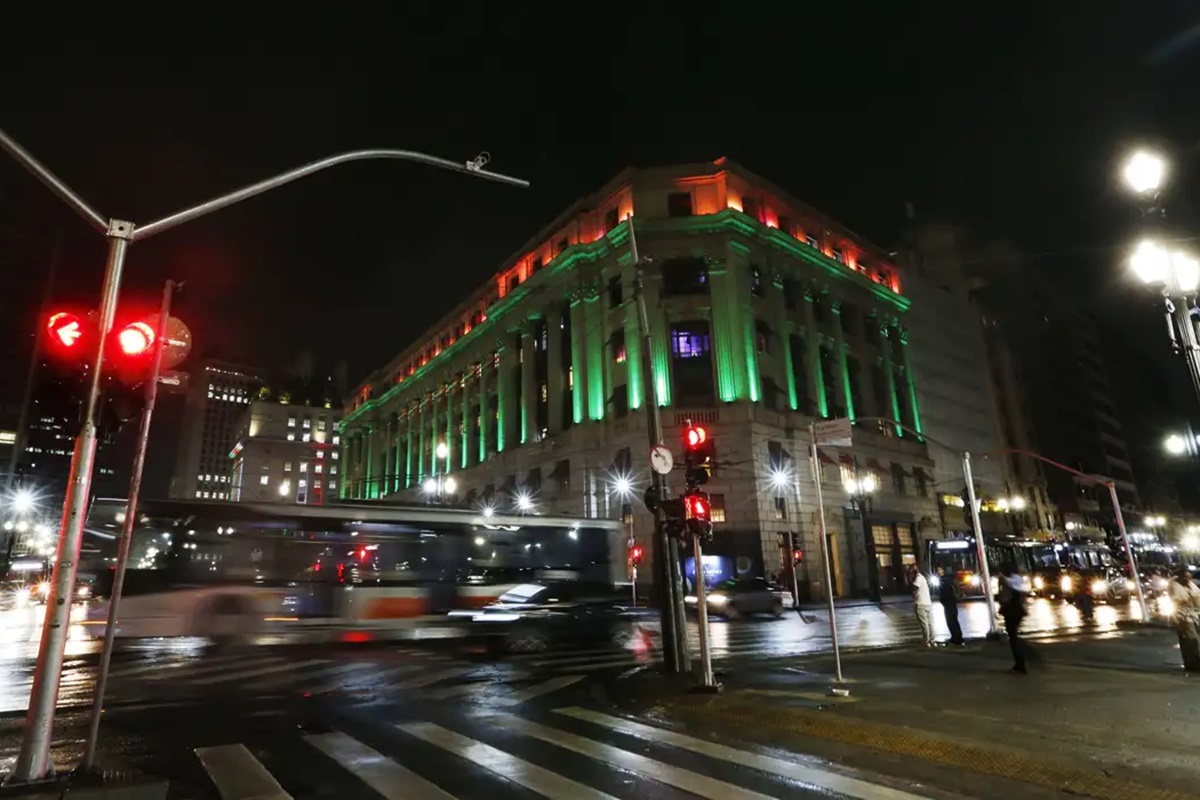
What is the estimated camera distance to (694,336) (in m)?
43.1

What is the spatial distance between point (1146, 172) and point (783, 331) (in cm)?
3574

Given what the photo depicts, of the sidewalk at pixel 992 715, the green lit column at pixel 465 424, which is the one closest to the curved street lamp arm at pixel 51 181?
the sidewalk at pixel 992 715

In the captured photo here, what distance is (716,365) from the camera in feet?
137

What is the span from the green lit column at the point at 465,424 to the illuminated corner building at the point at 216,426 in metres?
94.0

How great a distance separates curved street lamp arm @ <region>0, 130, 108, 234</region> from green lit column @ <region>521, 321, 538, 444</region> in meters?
43.9

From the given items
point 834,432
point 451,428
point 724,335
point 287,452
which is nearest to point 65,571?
point 834,432

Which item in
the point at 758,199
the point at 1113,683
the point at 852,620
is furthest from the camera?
the point at 758,199

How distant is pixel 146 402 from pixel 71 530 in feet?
4.43

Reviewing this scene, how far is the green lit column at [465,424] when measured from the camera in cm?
6191

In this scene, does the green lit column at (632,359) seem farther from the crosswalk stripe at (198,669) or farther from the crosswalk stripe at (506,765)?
the crosswalk stripe at (506,765)

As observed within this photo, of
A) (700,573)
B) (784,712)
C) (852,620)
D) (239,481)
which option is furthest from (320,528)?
(239,481)

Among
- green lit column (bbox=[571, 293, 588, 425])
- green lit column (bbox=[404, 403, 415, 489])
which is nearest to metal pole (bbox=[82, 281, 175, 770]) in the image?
green lit column (bbox=[571, 293, 588, 425])

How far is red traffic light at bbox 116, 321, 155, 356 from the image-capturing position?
22.6ft

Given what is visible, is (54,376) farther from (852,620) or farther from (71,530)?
(852,620)
